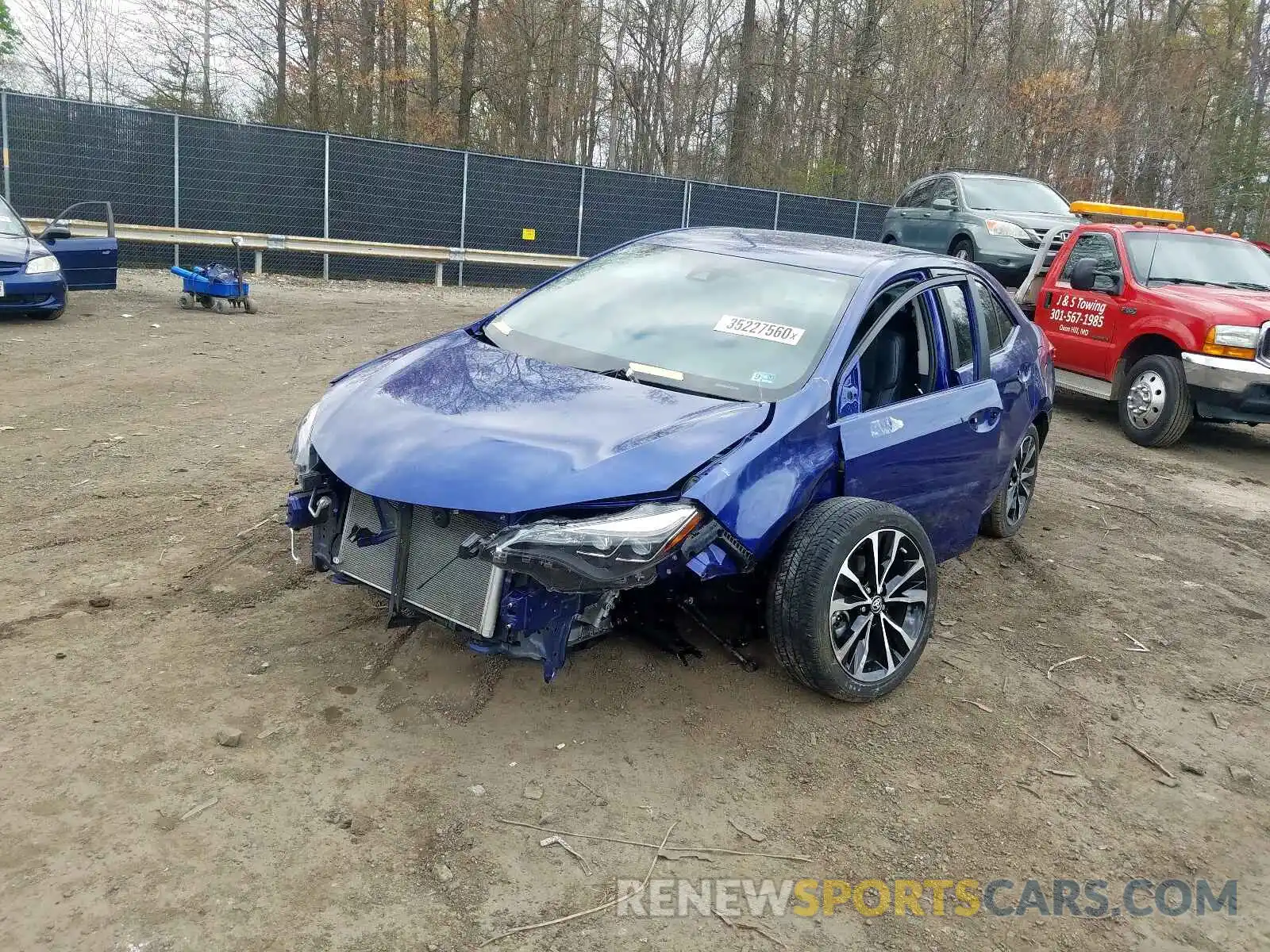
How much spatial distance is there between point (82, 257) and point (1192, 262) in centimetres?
1146

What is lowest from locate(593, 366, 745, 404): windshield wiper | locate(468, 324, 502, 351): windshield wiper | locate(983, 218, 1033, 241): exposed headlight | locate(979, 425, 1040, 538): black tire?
locate(979, 425, 1040, 538): black tire

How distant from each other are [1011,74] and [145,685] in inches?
1253

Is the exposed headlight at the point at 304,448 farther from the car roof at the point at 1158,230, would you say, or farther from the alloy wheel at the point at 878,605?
the car roof at the point at 1158,230

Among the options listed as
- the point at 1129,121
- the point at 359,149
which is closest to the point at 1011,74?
the point at 1129,121

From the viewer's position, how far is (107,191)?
50.8 feet

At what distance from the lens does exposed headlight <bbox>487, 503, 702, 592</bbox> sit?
317 cm

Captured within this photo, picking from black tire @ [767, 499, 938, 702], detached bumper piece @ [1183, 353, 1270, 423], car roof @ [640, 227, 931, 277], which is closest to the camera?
black tire @ [767, 499, 938, 702]

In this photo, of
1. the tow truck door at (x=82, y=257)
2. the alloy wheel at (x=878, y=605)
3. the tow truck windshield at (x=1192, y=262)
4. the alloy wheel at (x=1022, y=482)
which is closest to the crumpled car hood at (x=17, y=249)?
the tow truck door at (x=82, y=257)

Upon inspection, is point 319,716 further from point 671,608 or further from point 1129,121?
point 1129,121

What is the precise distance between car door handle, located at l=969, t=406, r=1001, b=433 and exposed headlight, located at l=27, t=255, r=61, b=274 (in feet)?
31.3

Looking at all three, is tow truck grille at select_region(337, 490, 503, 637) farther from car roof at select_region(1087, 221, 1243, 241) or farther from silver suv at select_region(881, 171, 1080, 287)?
silver suv at select_region(881, 171, 1080, 287)

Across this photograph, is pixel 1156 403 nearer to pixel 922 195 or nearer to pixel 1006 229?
pixel 1006 229

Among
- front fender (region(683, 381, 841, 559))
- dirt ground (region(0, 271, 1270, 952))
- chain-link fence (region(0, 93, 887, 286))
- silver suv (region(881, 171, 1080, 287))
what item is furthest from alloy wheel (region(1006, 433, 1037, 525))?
chain-link fence (region(0, 93, 887, 286))

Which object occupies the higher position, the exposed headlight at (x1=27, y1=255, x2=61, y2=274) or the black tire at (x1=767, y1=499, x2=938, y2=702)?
the exposed headlight at (x1=27, y1=255, x2=61, y2=274)
